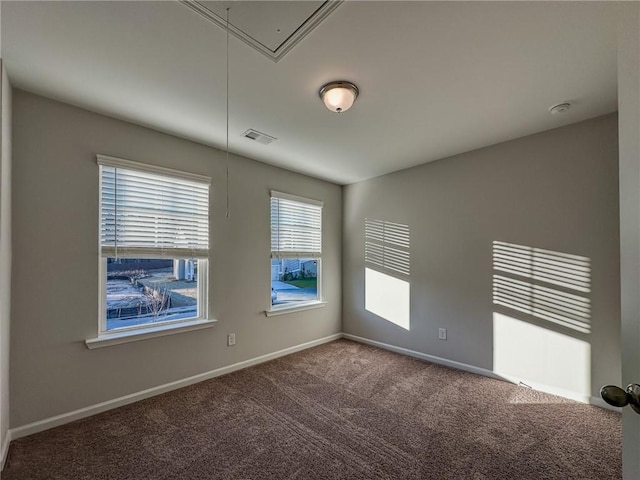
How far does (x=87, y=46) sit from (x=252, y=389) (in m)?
2.93

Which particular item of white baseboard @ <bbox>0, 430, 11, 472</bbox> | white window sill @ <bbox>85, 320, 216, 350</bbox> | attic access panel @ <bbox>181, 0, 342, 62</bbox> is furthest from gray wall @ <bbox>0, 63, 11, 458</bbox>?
attic access panel @ <bbox>181, 0, 342, 62</bbox>

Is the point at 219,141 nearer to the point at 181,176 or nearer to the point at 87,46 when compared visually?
the point at 181,176

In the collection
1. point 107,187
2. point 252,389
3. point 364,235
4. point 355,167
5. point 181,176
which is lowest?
point 252,389

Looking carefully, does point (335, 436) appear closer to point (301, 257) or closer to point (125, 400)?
point (125, 400)

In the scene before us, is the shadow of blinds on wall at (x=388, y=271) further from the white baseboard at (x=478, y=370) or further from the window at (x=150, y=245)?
the window at (x=150, y=245)

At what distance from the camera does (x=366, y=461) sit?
6.33ft

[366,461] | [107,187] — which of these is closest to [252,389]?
[366,461]

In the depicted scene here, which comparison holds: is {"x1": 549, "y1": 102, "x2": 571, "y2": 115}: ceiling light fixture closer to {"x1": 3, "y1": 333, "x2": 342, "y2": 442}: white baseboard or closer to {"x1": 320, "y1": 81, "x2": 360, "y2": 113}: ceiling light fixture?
{"x1": 320, "y1": 81, "x2": 360, "y2": 113}: ceiling light fixture

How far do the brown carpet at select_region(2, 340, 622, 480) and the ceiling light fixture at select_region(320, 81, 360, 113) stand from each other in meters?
2.42

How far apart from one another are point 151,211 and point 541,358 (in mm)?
4002

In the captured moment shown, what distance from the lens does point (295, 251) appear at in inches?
161

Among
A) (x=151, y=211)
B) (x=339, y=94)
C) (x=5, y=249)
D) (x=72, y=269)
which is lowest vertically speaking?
(x=72, y=269)

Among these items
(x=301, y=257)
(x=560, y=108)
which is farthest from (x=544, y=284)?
(x=301, y=257)

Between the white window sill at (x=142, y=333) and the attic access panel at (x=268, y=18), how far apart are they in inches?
98.6
